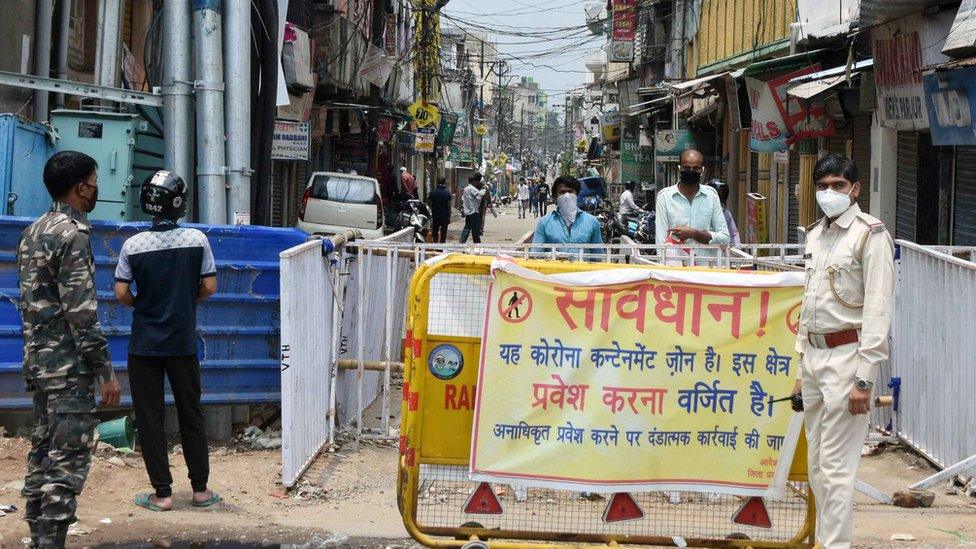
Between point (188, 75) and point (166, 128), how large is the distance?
0.46m

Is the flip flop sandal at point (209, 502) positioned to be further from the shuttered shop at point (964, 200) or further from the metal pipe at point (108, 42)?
the shuttered shop at point (964, 200)

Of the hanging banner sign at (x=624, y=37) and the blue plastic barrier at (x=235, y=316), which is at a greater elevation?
the hanging banner sign at (x=624, y=37)

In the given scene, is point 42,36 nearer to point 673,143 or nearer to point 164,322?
point 164,322

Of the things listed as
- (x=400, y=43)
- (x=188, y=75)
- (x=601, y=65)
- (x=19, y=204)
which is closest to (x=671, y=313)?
(x=188, y=75)

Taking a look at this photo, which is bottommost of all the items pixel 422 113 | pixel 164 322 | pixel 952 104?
pixel 164 322

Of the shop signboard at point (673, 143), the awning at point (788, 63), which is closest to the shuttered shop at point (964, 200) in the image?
the awning at point (788, 63)

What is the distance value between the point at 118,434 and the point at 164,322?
1535mm

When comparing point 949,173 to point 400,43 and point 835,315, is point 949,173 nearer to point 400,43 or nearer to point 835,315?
point 835,315

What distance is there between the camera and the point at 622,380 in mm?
5203

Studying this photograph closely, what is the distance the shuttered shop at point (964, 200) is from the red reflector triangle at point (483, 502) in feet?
26.7

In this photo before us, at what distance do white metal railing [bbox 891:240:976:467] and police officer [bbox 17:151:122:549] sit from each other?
15.6 ft

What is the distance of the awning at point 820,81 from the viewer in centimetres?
1428

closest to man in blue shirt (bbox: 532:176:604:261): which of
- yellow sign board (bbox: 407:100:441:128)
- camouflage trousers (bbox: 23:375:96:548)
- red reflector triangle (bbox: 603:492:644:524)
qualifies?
red reflector triangle (bbox: 603:492:644:524)

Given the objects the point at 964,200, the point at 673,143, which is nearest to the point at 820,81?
the point at 964,200
